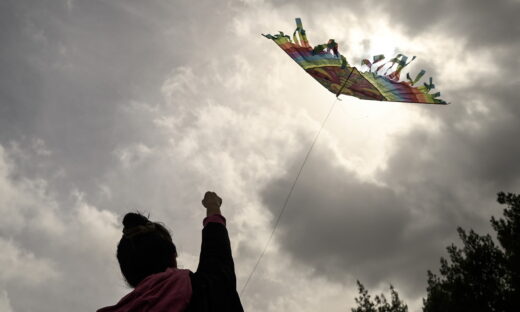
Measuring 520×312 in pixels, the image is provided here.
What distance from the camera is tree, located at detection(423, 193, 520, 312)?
46.8 feet

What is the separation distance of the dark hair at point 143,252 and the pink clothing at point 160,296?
7.0 inches

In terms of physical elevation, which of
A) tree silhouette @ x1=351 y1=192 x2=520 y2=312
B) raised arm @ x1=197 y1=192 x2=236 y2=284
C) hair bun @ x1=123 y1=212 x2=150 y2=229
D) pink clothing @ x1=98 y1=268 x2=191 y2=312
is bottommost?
pink clothing @ x1=98 y1=268 x2=191 y2=312

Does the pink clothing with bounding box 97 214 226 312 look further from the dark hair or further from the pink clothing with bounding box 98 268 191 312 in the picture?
the dark hair

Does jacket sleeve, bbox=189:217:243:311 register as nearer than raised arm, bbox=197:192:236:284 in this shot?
Yes

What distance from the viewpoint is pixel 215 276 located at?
4.60ft

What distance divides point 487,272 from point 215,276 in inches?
705

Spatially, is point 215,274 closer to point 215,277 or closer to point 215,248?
point 215,277

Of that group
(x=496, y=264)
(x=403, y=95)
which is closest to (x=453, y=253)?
(x=496, y=264)

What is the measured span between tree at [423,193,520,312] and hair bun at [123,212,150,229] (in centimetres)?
1715

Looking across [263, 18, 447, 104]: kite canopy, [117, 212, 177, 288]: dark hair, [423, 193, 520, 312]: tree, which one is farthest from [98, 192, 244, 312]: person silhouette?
[423, 193, 520, 312]: tree

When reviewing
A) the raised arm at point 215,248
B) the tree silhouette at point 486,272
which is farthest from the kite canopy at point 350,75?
the tree silhouette at point 486,272

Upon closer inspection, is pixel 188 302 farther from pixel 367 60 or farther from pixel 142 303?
pixel 367 60

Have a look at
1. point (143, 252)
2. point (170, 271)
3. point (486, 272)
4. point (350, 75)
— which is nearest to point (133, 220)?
point (143, 252)

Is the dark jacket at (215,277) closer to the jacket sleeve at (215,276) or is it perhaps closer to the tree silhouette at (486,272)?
the jacket sleeve at (215,276)
